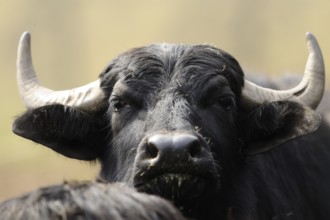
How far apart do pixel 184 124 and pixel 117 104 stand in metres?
0.95

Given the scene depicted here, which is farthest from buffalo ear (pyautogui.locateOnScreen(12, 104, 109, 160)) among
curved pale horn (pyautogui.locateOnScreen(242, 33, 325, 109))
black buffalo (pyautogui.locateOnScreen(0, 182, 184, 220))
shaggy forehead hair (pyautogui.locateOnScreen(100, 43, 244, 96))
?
black buffalo (pyautogui.locateOnScreen(0, 182, 184, 220))

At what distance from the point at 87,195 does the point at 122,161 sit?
3.11m

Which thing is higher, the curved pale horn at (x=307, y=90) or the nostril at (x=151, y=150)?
the nostril at (x=151, y=150)

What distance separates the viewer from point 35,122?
8.55 metres

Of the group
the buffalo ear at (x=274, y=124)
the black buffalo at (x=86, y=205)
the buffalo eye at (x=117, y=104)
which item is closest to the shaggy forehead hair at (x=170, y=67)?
the buffalo eye at (x=117, y=104)

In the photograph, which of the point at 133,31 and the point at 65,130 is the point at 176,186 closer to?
the point at 65,130

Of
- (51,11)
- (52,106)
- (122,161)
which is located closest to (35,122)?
(52,106)

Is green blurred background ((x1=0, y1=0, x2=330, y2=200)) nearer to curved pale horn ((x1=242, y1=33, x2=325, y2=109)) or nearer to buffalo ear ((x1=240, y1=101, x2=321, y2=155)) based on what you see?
curved pale horn ((x1=242, y1=33, x2=325, y2=109))

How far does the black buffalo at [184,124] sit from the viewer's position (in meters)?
7.37

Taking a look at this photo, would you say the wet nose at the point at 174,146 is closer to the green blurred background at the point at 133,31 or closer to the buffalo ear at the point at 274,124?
the buffalo ear at the point at 274,124

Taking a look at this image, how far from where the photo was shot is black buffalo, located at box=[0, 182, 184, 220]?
495 cm

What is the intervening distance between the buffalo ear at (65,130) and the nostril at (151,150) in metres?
1.36

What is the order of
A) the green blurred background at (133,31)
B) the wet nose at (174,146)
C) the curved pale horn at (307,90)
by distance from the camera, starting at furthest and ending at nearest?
the green blurred background at (133,31)
the curved pale horn at (307,90)
the wet nose at (174,146)

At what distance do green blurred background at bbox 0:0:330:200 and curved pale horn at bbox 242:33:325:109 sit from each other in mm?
22458
